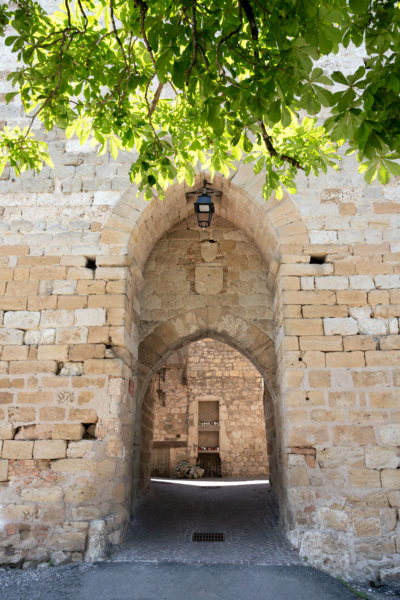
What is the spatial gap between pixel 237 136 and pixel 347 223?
2845mm

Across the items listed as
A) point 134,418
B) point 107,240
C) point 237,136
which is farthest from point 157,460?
point 237,136

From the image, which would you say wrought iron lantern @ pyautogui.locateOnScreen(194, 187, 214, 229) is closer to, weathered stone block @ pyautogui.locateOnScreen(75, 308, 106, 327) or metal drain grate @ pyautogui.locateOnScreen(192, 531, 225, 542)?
weathered stone block @ pyautogui.locateOnScreen(75, 308, 106, 327)

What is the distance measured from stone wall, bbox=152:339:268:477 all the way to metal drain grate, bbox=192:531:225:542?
782 centimetres

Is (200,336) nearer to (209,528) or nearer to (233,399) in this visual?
(209,528)

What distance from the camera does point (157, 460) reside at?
13.0 meters

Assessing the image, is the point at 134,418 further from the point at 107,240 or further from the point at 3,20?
the point at 3,20

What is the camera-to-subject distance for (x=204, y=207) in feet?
18.2

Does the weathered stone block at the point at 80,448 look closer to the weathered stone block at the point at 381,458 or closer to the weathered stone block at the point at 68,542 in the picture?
the weathered stone block at the point at 68,542

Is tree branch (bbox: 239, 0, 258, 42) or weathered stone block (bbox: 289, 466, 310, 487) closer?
tree branch (bbox: 239, 0, 258, 42)

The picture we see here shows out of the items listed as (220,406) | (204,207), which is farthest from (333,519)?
(220,406)

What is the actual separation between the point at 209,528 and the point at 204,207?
3.56 m

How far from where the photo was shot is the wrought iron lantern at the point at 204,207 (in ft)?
18.1

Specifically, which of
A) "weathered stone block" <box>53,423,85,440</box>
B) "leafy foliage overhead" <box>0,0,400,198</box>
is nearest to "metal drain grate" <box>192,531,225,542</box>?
"weathered stone block" <box>53,423,85,440</box>

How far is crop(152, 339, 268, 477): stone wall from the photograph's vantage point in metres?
12.9
